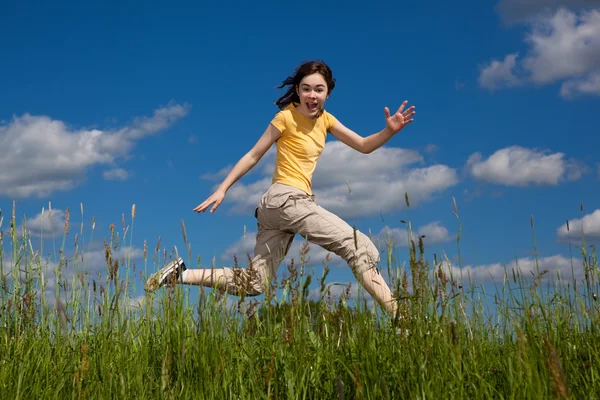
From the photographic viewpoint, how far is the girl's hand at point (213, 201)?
4855 millimetres

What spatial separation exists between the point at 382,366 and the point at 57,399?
160 cm

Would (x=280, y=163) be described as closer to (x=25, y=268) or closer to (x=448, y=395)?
(x=25, y=268)

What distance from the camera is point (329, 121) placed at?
5742 mm

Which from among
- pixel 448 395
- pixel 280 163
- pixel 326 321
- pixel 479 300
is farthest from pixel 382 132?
pixel 448 395

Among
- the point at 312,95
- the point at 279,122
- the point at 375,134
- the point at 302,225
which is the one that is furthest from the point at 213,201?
the point at 375,134

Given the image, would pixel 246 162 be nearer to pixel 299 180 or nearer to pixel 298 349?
pixel 299 180

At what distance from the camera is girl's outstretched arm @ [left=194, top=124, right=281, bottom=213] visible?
4980mm

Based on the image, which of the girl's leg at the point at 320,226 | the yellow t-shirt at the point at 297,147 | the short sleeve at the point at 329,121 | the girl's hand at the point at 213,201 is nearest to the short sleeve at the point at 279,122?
the yellow t-shirt at the point at 297,147

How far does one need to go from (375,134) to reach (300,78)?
35.3 inches

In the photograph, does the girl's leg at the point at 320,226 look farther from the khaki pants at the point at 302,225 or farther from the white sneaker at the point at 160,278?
the white sneaker at the point at 160,278

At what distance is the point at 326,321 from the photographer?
3.35 meters

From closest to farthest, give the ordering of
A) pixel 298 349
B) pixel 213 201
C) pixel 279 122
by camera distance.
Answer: pixel 298 349
pixel 213 201
pixel 279 122

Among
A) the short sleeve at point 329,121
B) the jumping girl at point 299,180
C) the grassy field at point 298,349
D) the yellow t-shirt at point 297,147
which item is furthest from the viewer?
the short sleeve at point 329,121

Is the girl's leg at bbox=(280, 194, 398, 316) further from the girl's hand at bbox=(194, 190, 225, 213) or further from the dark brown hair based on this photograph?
the dark brown hair
